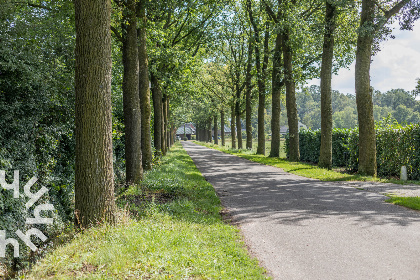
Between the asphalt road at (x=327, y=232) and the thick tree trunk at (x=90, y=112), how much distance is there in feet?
9.68

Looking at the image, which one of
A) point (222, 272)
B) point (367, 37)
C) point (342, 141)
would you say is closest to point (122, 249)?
point (222, 272)

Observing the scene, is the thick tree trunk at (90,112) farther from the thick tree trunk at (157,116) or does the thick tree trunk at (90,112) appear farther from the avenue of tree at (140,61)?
the thick tree trunk at (157,116)

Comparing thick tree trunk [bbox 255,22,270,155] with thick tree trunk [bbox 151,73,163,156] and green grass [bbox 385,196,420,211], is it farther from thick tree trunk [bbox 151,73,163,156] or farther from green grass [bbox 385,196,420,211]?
green grass [bbox 385,196,420,211]

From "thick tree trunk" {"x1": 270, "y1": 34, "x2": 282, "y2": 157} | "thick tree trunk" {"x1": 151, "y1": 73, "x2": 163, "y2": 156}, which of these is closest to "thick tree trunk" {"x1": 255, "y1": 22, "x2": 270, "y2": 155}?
"thick tree trunk" {"x1": 270, "y1": 34, "x2": 282, "y2": 157}

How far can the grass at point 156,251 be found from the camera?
4.40 metres

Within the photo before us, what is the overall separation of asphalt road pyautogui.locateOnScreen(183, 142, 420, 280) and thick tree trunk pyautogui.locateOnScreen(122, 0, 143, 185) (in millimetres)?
3252

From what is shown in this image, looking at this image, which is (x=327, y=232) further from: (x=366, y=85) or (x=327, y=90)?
(x=327, y=90)

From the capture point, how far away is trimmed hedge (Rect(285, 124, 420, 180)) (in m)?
13.8

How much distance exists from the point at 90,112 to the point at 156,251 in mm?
2746

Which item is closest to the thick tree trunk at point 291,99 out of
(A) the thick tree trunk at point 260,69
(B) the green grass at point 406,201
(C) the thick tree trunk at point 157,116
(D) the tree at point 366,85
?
(A) the thick tree trunk at point 260,69

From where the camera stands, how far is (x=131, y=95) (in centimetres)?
1112

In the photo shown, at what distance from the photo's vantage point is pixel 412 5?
13578 mm

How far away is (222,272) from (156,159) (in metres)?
15.4

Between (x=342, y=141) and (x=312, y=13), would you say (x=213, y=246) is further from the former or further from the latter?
(x=312, y=13)
